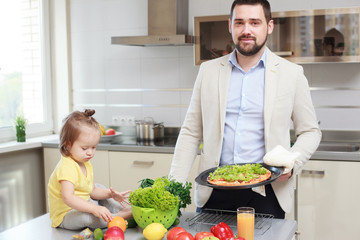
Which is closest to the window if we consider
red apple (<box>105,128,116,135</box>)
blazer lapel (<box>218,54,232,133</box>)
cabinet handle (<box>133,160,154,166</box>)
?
red apple (<box>105,128,116,135</box>)

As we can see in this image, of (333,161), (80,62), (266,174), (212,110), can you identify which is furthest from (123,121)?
(266,174)

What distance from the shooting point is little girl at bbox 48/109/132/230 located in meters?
1.84

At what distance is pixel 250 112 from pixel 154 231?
725mm

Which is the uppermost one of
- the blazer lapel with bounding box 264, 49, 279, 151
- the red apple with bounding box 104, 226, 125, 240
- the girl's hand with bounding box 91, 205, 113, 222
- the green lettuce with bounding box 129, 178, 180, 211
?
the blazer lapel with bounding box 264, 49, 279, 151

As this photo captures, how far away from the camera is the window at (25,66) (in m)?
4.07

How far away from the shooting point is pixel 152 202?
179 cm

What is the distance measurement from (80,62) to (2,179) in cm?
126

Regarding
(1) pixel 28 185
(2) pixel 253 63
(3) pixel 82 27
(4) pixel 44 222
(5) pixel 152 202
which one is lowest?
(1) pixel 28 185

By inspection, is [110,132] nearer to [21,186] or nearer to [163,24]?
[21,186]

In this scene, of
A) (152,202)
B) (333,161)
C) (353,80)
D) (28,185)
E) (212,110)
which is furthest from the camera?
(28,185)

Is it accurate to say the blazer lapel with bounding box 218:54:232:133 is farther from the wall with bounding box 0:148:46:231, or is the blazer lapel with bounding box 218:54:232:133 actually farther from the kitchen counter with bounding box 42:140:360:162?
the wall with bounding box 0:148:46:231

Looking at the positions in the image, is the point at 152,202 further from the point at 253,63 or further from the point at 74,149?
the point at 253,63

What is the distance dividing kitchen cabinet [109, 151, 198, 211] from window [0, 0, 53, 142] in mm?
922

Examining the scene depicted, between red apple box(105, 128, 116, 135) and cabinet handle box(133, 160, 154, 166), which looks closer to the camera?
cabinet handle box(133, 160, 154, 166)
